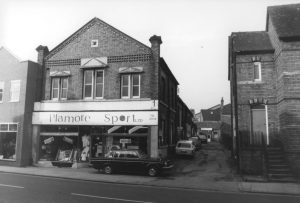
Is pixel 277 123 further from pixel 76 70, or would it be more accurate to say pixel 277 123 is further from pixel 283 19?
pixel 76 70

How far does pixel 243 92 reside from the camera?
64.5 ft

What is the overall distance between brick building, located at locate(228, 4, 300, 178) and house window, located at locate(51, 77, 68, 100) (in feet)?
41.1

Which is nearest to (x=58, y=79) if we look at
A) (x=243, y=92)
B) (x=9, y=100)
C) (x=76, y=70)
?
(x=76, y=70)

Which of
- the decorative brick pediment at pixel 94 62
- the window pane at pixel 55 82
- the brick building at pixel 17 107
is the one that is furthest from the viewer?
the window pane at pixel 55 82

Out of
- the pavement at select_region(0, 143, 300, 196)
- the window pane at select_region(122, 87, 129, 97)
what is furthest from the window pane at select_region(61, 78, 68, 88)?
the pavement at select_region(0, 143, 300, 196)

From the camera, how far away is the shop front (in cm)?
1969

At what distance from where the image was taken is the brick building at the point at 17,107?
21797 mm

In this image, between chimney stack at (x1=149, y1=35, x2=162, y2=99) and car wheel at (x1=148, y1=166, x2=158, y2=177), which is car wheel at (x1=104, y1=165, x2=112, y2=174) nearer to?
car wheel at (x1=148, y1=166, x2=158, y2=177)

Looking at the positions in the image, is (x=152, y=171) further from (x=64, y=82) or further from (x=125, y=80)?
(x=64, y=82)

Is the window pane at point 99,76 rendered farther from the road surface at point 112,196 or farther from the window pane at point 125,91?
the road surface at point 112,196

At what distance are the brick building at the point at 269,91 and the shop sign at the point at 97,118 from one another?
19.8 ft

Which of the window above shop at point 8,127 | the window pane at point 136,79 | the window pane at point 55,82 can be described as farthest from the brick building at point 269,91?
the window above shop at point 8,127

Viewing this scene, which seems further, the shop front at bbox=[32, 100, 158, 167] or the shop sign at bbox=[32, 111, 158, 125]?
the shop front at bbox=[32, 100, 158, 167]

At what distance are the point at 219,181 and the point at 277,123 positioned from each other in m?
6.10
